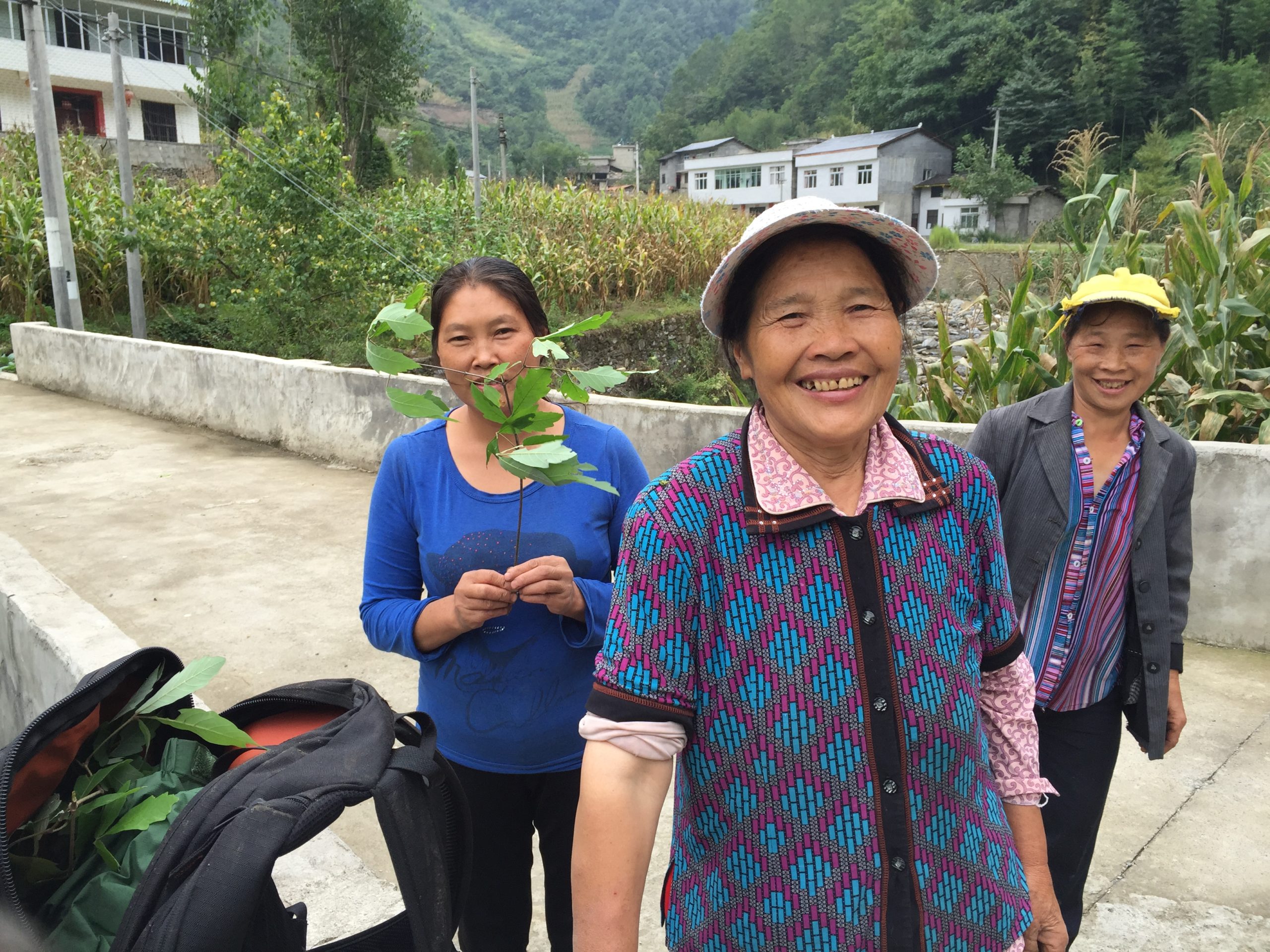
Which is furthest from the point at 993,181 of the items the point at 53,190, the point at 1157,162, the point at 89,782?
the point at 89,782

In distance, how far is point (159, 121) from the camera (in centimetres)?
4062

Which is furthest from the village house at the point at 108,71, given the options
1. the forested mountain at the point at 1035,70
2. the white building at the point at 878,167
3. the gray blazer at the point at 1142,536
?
the forested mountain at the point at 1035,70

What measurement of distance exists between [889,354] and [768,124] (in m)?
91.8

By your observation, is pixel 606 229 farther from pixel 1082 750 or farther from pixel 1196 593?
pixel 1082 750

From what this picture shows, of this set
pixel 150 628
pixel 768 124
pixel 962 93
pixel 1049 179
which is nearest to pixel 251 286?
pixel 150 628

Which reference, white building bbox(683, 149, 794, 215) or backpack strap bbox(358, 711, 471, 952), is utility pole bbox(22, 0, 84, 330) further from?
white building bbox(683, 149, 794, 215)

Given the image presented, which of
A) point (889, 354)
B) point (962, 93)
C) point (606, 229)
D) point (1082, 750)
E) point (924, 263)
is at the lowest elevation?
point (1082, 750)

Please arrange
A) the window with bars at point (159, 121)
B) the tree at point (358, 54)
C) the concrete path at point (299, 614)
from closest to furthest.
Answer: the concrete path at point (299, 614) < the tree at point (358, 54) < the window with bars at point (159, 121)

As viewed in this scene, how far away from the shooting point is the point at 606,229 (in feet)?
51.9

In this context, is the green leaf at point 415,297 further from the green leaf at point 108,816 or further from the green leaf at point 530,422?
the green leaf at point 108,816

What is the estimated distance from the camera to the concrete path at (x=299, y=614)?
277cm

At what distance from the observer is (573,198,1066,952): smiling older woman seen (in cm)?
117

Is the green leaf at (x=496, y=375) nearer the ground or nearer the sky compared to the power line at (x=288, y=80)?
nearer the ground

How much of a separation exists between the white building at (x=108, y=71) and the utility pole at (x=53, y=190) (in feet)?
88.6
